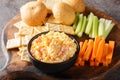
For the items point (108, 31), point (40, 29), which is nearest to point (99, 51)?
point (108, 31)

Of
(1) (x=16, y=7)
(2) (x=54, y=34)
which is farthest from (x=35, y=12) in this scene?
(1) (x=16, y=7)

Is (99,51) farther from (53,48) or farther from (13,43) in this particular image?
(13,43)

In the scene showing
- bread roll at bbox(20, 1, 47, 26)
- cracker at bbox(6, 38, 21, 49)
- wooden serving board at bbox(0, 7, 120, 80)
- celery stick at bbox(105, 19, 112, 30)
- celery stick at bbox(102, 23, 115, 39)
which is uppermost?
bread roll at bbox(20, 1, 47, 26)

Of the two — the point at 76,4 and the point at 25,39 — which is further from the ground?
the point at 76,4

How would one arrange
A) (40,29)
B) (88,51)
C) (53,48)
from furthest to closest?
(40,29) < (88,51) < (53,48)

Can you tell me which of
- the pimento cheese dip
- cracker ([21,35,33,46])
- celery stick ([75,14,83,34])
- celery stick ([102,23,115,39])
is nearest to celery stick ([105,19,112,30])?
celery stick ([102,23,115,39])

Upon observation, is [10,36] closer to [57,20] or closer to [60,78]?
[57,20]

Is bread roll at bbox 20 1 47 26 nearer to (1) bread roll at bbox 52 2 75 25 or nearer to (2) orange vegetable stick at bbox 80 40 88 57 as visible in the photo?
(1) bread roll at bbox 52 2 75 25
